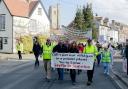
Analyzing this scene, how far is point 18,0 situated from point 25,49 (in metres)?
9.60

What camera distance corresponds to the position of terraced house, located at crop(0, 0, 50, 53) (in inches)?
2518

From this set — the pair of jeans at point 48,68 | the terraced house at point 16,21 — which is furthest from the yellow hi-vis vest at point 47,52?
the terraced house at point 16,21

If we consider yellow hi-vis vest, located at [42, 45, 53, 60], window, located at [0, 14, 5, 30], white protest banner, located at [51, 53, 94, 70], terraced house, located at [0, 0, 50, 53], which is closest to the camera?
white protest banner, located at [51, 53, 94, 70]

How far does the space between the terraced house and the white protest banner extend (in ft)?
135

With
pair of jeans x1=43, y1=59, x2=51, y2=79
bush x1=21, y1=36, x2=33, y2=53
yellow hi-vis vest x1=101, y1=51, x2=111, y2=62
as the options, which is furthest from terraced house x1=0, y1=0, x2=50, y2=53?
pair of jeans x1=43, y1=59, x2=51, y2=79

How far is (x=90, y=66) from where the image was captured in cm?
1894

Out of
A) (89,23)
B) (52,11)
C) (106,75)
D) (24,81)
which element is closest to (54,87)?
(24,81)

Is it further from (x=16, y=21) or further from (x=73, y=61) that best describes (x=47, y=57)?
(x=16, y=21)

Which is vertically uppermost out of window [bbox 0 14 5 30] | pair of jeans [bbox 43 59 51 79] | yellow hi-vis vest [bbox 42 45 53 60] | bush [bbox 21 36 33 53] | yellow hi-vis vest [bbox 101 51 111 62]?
window [bbox 0 14 5 30]

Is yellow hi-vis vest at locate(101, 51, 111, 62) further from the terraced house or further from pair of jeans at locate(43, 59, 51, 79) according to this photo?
the terraced house

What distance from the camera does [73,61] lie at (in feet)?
64.8

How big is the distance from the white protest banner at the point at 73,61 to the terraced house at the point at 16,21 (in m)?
41.1

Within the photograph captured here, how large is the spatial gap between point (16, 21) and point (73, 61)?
45945 millimetres

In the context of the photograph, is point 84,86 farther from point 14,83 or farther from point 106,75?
point 106,75
